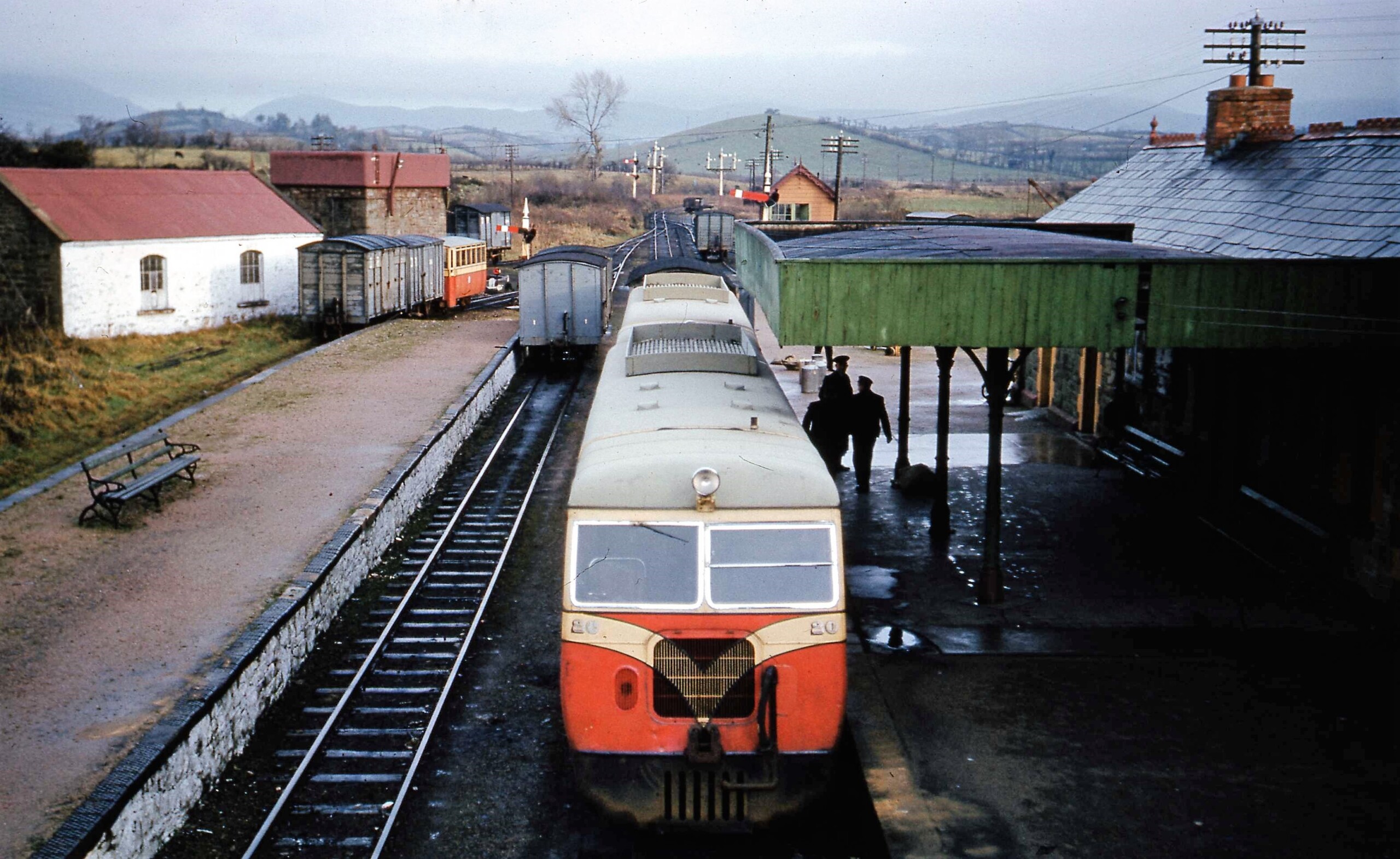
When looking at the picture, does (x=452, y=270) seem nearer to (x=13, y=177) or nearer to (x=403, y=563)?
(x=13, y=177)

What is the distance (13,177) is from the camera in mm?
27812

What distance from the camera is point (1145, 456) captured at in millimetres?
15891

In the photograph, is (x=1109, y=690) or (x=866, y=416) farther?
(x=866, y=416)

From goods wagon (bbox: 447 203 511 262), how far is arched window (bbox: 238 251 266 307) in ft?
66.1

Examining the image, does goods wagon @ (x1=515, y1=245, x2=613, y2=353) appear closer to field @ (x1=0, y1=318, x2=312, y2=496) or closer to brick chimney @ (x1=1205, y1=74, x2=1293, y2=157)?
field @ (x1=0, y1=318, x2=312, y2=496)

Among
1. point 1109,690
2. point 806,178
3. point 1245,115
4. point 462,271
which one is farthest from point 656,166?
point 1109,690

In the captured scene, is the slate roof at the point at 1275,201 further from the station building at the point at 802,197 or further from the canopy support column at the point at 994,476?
the station building at the point at 802,197

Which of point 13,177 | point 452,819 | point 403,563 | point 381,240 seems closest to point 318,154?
point 381,240

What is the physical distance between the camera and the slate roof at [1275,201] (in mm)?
12320

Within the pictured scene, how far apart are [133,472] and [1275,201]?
15357 mm

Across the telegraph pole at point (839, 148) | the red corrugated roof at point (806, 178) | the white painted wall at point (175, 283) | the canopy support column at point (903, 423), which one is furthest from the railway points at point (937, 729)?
the red corrugated roof at point (806, 178)

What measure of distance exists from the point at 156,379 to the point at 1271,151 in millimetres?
21616

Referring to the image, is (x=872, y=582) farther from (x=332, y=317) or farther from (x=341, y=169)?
(x=341, y=169)

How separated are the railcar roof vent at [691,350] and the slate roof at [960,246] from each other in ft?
3.21
